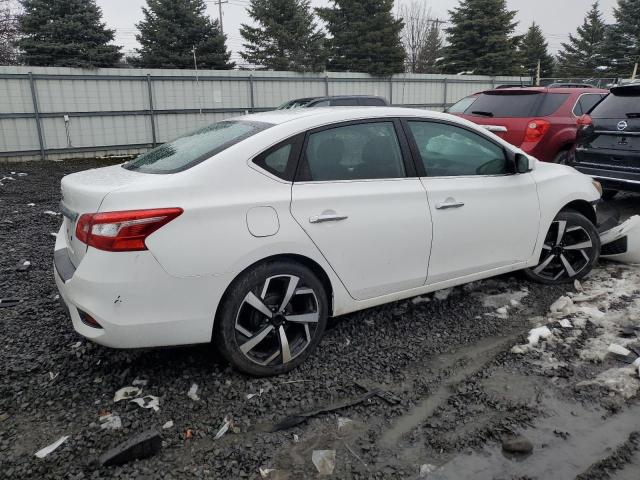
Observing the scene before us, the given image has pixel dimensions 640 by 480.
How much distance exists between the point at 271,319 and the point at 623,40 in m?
45.0

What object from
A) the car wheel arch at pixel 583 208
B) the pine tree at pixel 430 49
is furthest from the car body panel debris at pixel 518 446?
the pine tree at pixel 430 49

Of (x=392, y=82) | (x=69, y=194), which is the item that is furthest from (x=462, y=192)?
(x=392, y=82)

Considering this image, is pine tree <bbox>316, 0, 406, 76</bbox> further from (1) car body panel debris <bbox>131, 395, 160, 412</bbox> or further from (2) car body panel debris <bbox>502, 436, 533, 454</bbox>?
(2) car body panel debris <bbox>502, 436, 533, 454</bbox>

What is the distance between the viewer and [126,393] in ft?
9.92

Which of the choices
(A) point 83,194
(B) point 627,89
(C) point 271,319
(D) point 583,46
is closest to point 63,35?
(B) point 627,89

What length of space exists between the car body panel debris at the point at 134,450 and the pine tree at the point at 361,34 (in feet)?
83.5

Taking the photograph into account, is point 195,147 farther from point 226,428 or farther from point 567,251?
point 567,251

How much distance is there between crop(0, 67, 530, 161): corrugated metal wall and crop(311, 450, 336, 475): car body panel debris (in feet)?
46.9

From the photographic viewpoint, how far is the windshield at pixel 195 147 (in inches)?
122

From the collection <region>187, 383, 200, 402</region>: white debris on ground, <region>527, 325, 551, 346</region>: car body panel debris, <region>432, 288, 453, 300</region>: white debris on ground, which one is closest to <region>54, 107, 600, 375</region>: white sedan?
<region>187, 383, 200, 402</region>: white debris on ground

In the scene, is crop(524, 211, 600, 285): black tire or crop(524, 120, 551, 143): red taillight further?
crop(524, 120, 551, 143): red taillight

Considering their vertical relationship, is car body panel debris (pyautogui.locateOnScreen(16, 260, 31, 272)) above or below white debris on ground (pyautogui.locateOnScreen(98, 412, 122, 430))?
above

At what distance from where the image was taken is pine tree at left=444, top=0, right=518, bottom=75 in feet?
101

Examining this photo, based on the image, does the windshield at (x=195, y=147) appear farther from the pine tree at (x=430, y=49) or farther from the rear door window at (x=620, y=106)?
the pine tree at (x=430, y=49)
